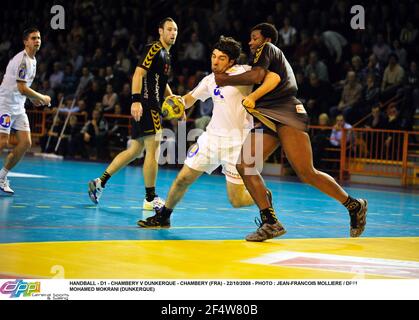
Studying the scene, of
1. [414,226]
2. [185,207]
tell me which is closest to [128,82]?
[185,207]

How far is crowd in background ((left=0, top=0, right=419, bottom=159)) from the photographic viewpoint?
18.9 metres

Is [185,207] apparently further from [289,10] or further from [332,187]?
[289,10]

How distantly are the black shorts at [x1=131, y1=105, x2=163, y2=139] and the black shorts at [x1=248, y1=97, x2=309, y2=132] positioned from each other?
2.63 metres

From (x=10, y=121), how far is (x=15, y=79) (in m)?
0.58

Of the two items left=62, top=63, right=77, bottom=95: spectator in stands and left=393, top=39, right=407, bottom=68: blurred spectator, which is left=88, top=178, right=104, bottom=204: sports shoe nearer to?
left=393, top=39, right=407, bottom=68: blurred spectator

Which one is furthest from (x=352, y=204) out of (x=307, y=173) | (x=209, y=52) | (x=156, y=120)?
(x=209, y=52)

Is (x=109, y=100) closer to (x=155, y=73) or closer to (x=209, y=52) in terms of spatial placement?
(x=209, y=52)

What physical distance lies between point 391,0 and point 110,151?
25.8 feet

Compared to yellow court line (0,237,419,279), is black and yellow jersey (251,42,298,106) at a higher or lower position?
higher

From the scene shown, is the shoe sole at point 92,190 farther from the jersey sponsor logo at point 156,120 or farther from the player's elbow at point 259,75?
the player's elbow at point 259,75

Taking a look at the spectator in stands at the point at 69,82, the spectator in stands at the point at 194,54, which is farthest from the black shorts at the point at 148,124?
the spectator in stands at the point at 69,82

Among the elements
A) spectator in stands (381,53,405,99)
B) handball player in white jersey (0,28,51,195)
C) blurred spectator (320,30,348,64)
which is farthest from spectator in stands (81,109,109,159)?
handball player in white jersey (0,28,51,195)

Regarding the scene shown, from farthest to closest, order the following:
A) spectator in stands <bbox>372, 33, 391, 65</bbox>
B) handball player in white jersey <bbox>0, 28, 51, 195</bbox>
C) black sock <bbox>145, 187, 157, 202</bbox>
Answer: spectator in stands <bbox>372, 33, 391, 65</bbox> → handball player in white jersey <bbox>0, 28, 51, 195</bbox> → black sock <bbox>145, 187, 157, 202</bbox>
